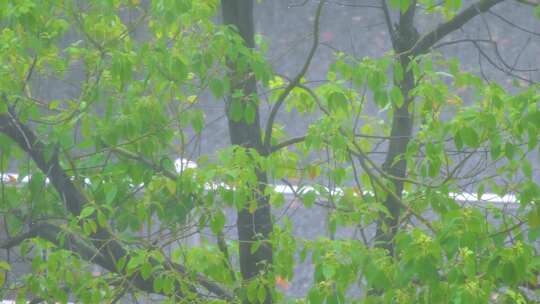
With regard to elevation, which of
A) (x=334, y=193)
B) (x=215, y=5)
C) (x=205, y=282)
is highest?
(x=215, y=5)

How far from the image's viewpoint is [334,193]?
3.93m

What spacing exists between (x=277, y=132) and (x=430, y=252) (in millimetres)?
1410

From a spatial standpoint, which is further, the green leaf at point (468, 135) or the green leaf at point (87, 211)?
the green leaf at point (87, 211)

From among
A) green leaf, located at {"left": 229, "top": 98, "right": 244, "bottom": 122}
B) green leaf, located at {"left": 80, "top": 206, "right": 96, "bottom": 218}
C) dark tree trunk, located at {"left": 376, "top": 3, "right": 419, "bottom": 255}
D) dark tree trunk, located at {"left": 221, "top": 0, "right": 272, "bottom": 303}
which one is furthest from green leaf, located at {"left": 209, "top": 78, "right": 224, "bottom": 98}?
dark tree trunk, located at {"left": 376, "top": 3, "right": 419, "bottom": 255}

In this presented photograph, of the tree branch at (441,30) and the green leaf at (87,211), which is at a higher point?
the tree branch at (441,30)

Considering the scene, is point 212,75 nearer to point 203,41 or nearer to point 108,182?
point 203,41

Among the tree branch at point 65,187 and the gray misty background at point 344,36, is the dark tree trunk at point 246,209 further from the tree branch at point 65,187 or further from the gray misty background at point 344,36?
the gray misty background at point 344,36

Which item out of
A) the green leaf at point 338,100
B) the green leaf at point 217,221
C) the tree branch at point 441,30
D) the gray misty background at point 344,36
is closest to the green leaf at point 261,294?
the green leaf at point 217,221

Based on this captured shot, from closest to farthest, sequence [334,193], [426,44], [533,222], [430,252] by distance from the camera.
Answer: [430,252] → [533,222] → [334,193] → [426,44]

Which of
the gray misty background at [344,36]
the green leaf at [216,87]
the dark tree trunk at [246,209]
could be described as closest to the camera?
the green leaf at [216,87]

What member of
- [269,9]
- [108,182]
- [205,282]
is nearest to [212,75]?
[108,182]

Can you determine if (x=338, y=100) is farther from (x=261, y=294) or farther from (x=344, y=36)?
(x=344, y=36)

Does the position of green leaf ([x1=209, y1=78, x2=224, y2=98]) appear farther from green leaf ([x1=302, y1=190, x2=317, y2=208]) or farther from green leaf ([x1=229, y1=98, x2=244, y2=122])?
green leaf ([x1=302, y1=190, x2=317, y2=208])

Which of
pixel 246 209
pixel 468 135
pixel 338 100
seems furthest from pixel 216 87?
pixel 468 135
